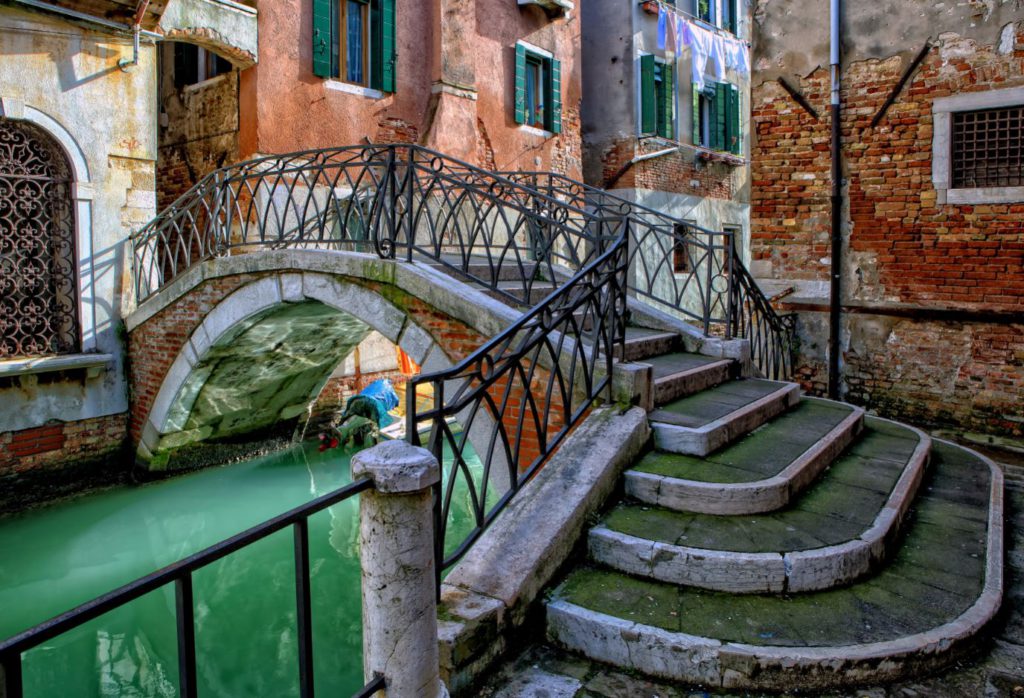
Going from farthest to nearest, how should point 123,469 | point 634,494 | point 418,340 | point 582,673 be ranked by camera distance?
point 123,469 < point 418,340 < point 634,494 < point 582,673

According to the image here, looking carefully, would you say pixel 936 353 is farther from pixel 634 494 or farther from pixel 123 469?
pixel 123 469

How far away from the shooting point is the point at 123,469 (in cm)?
864

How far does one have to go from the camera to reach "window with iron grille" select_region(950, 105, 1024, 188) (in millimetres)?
6926

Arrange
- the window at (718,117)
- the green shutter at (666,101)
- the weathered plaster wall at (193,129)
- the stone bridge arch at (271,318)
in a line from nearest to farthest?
the stone bridge arch at (271,318) → the weathered plaster wall at (193,129) → the green shutter at (666,101) → the window at (718,117)

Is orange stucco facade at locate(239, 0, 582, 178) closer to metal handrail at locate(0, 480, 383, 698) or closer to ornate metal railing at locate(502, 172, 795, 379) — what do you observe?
ornate metal railing at locate(502, 172, 795, 379)

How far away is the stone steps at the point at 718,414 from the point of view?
4035mm

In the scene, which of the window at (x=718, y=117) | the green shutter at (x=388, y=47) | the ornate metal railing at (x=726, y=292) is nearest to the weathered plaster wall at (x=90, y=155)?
the green shutter at (x=388, y=47)

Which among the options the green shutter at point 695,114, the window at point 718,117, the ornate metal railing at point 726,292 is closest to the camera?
the ornate metal railing at point 726,292

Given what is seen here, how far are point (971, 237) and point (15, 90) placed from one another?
922cm

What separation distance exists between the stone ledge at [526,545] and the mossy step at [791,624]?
0.18 meters

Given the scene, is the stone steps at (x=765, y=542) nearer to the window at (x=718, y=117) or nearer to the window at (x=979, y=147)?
the window at (x=979, y=147)

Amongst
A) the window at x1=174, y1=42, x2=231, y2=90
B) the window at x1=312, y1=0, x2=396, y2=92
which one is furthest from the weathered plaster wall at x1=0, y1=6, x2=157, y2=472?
the window at x1=312, y1=0, x2=396, y2=92

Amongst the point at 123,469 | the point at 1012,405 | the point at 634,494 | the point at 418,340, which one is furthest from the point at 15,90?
the point at 1012,405

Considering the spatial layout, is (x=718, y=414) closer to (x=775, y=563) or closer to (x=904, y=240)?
(x=775, y=563)
